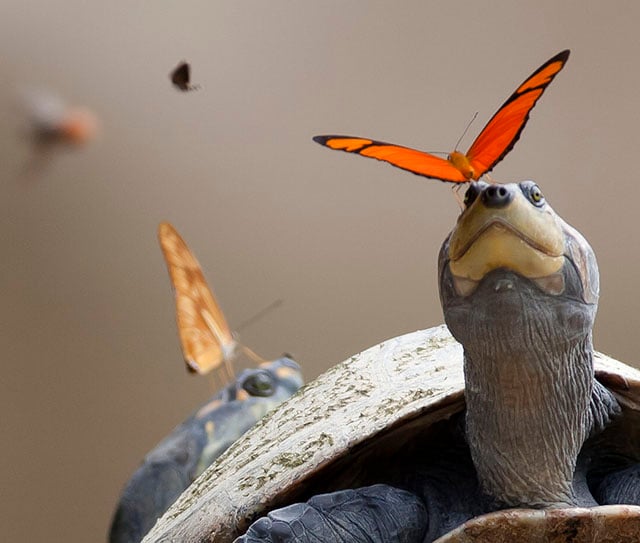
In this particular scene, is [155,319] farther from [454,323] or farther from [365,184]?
[454,323]

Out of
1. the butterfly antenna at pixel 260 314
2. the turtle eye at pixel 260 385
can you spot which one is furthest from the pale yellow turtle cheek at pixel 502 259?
the butterfly antenna at pixel 260 314

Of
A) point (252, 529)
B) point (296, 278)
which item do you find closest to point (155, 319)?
point (296, 278)

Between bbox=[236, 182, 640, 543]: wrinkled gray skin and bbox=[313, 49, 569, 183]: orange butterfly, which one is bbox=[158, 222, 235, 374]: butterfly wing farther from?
bbox=[313, 49, 569, 183]: orange butterfly

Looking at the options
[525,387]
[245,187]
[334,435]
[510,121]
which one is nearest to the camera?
[510,121]

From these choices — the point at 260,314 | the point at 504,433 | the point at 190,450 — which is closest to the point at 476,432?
the point at 504,433

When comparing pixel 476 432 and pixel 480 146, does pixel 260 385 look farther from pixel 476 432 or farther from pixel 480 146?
pixel 480 146

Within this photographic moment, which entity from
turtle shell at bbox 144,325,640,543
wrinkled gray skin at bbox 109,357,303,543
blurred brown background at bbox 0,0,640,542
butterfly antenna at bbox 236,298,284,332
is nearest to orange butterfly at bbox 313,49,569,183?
turtle shell at bbox 144,325,640,543

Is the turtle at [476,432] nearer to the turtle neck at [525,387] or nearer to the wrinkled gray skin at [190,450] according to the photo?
the turtle neck at [525,387]
